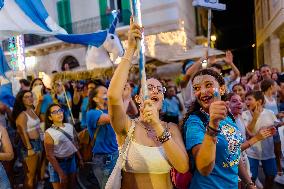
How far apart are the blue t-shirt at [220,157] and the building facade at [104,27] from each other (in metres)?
14.1

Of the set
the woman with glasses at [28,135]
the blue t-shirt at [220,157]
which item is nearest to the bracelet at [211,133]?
the blue t-shirt at [220,157]

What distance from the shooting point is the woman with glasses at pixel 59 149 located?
5.23 meters

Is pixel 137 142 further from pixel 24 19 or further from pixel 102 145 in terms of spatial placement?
pixel 24 19

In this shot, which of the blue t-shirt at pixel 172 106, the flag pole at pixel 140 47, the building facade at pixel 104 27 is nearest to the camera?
the flag pole at pixel 140 47

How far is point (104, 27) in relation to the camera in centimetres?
2112

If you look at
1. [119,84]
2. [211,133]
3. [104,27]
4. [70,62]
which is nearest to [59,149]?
[119,84]

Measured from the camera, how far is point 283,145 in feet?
19.2

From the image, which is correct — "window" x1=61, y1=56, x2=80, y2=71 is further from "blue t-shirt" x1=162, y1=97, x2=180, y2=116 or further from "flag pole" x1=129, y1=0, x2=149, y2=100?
"flag pole" x1=129, y1=0, x2=149, y2=100

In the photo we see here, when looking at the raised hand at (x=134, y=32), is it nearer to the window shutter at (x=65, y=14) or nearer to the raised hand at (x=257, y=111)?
the raised hand at (x=257, y=111)

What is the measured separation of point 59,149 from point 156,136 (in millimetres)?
3094

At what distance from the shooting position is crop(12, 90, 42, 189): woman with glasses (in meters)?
5.94

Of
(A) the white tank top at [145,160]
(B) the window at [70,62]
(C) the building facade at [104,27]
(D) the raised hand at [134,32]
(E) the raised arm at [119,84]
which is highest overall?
(C) the building facade at [104,27]

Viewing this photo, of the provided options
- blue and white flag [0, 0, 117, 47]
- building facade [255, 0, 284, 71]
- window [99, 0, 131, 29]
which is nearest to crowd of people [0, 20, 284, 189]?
blue and white flag [0, 0, 117, 47]

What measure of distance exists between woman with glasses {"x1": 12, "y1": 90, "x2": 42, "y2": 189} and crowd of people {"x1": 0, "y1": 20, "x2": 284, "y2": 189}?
14 millimetres
